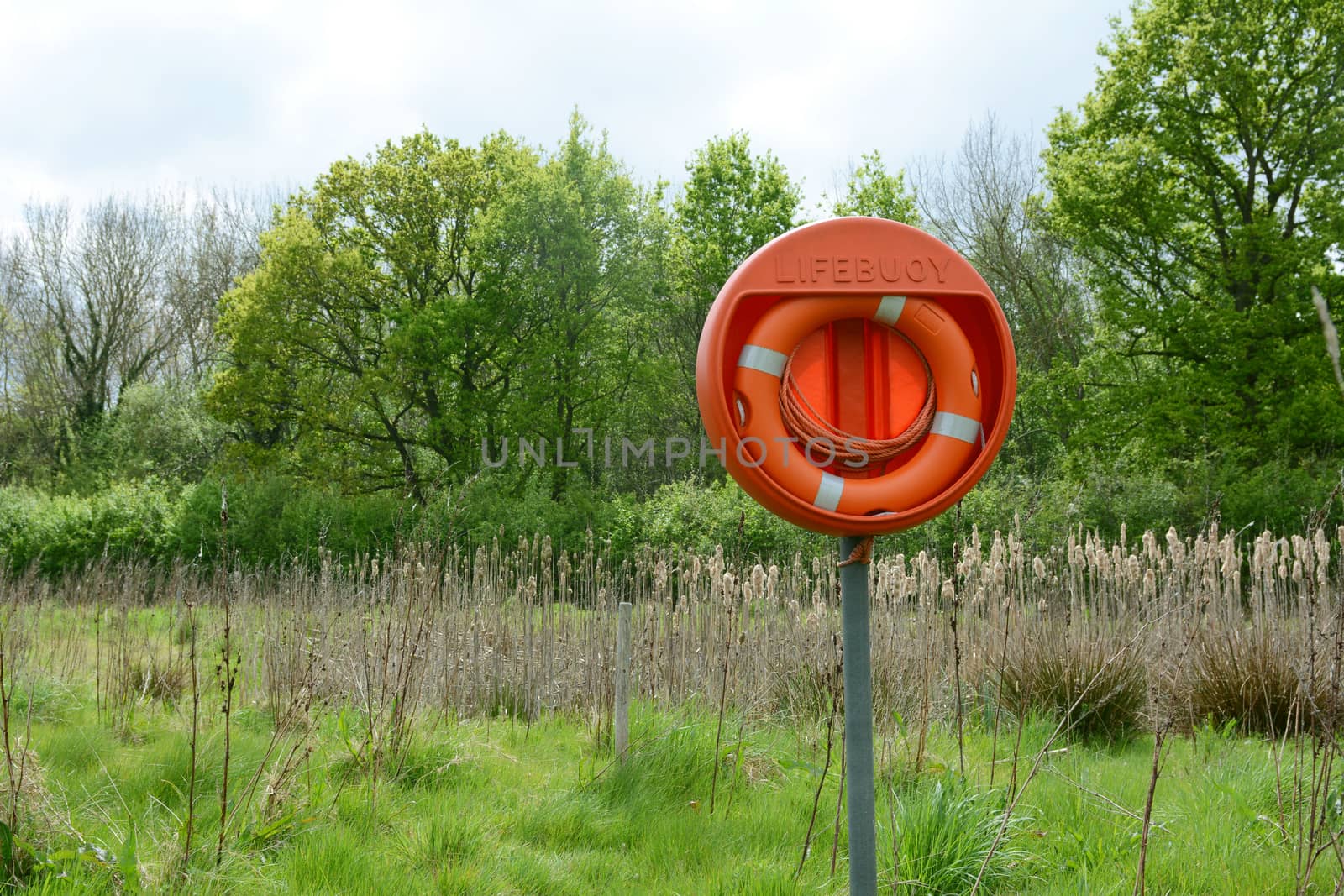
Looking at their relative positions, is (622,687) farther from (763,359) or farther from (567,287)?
(567,287)

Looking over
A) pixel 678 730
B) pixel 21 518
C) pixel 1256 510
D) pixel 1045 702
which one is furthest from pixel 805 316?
pixel 21 518

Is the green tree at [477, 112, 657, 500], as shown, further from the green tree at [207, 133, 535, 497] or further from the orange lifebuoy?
the orange lifebuoy

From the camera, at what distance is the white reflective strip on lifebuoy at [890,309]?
1.81m

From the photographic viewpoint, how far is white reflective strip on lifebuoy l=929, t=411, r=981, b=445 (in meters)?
1.85

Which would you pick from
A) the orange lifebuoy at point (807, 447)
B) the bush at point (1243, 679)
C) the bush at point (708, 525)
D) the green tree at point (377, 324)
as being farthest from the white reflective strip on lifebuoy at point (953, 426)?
the green tree at point (377, 324)

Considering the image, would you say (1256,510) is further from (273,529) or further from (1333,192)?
(273,529)

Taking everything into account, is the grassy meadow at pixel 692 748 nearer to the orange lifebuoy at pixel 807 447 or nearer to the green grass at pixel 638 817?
the green grass at pixel 638 817

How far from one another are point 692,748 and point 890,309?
78.9 inches

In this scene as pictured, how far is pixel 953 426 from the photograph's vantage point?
6.08ft

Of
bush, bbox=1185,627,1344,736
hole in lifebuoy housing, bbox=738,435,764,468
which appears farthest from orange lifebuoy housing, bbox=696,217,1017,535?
bush, bbox=1185,627,1344,736

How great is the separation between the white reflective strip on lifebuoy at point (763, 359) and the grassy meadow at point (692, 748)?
882mm

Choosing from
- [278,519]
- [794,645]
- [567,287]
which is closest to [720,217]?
[567,287]

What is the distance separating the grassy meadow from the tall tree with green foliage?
717 cm

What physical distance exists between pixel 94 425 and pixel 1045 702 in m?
19.9
